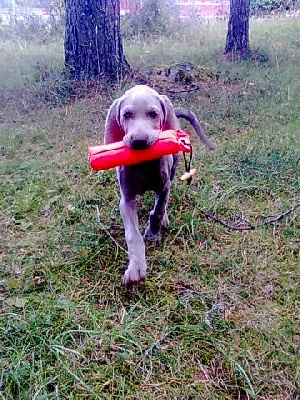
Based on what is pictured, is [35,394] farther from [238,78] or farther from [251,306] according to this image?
[238,78]

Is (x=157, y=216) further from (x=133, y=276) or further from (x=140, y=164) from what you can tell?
(x=133, y=276)

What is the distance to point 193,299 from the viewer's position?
232 cm

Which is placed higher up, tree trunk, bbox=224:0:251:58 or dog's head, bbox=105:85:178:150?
dog's head, bbox=105:85:178:150

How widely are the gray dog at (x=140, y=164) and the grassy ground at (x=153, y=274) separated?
126mm

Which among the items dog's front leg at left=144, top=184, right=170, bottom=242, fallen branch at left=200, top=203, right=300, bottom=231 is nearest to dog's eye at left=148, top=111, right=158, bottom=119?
dog's front leg at left=144, top=184, right=170, bottom=242

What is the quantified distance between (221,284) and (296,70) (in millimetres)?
4551

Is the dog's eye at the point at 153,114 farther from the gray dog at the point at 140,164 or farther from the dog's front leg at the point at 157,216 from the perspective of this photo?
the dog's front leg at the point at 157,216

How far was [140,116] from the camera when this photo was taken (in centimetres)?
244

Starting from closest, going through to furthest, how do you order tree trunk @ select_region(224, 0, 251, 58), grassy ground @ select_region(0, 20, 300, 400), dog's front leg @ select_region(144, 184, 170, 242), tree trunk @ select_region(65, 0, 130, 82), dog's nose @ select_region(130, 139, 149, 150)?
grassy ground @ select_region(0, 20, 300, 400)
dog's nose @ select_region(130, 139, 149, 150)
dog's front leg @ select_region(144, 184, 170, 242)
tree trunk @ select_region(65, 0, 130, 82)
tree trunk @ select_region(224, 0, 251, 58)

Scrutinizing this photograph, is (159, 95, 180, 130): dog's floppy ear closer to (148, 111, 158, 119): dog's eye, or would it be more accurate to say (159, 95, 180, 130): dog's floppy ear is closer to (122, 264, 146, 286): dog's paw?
(148, 111, 158, 119): dog's eye

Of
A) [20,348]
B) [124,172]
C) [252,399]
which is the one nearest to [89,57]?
[124,172]

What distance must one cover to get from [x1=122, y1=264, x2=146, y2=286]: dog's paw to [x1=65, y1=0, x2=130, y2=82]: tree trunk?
342cm

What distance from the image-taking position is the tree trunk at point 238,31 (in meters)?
6.95

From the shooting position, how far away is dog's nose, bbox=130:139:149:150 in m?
2.35
